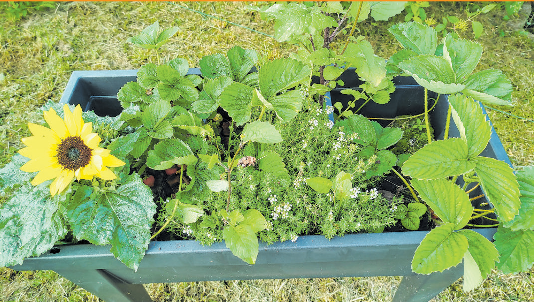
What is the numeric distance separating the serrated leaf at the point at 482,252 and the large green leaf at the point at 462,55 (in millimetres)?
433

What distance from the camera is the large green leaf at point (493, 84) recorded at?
101 cm

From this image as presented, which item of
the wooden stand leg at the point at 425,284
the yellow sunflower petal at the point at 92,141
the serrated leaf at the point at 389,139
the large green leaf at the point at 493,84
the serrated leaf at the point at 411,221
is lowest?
the wooden stand leg at the point at 425,284

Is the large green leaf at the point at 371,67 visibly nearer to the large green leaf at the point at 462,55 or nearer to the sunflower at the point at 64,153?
the large green leaf at the point at 462,55

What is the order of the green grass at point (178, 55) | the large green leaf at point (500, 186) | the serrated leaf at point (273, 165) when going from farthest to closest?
the green grass at point (178, 55) < the serrated leaf at point (273, 165) < the large green leaf at point (500, 186)

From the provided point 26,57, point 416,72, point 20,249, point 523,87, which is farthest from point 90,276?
point 523,87

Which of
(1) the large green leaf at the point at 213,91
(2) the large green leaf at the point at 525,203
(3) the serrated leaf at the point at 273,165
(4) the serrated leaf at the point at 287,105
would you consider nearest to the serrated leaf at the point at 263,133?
(4) the serrated leaf at the point at 287,105

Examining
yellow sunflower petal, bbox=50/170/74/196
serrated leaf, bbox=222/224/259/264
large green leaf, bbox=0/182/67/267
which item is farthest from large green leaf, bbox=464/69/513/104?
large green leaf, bbox=0/182/67/267

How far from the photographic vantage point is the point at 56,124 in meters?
0.88

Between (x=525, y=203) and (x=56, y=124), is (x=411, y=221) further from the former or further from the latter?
(x=56, y=124)

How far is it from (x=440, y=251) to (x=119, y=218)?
825 millimetres

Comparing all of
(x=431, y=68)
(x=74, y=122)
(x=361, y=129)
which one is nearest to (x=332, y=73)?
(x=361, y=129)

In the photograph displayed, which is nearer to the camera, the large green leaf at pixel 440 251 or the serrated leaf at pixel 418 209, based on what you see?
the large green leaf at pixel 440 251

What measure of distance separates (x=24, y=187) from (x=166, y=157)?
0.38m

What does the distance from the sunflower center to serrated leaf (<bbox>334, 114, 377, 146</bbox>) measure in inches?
31.2
